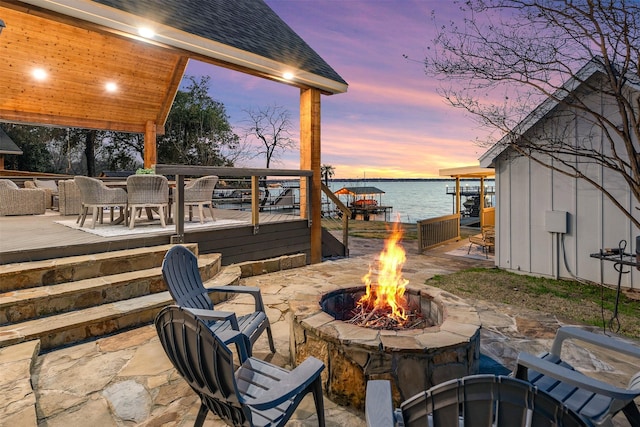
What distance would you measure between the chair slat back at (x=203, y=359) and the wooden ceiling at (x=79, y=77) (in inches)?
223

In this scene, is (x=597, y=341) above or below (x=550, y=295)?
above

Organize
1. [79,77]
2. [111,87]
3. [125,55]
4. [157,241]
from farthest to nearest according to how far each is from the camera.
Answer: [111,87]
[79,77]
[125,55]
[157,241]

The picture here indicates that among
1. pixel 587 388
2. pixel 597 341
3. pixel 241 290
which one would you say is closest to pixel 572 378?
pixel 587 388

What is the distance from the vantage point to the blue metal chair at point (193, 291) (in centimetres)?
267

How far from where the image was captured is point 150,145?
941 centimetres

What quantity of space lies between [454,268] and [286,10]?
11.6 meters

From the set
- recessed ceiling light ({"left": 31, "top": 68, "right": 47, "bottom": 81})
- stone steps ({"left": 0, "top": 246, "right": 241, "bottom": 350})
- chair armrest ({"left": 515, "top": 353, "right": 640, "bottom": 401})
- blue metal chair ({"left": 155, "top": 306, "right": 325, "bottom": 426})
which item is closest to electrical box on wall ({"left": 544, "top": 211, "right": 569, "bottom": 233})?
chair armrest ({"left": 515, "top": 353, "right": 640, "bottom": 401})

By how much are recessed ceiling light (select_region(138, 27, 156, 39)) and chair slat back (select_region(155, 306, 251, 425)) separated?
4211 mm

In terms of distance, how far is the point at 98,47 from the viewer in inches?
285

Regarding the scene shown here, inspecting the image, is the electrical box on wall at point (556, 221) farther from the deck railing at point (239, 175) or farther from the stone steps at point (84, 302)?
the stone steps at point (84, 302)

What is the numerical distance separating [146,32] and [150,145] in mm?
5402

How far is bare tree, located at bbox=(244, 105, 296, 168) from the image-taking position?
1466cm

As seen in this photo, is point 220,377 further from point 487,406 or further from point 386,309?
point 386,309

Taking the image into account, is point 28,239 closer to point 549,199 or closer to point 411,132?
point 549,199
